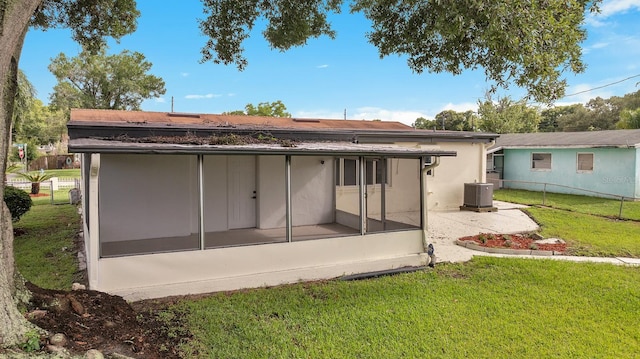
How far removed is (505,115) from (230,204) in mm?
32101

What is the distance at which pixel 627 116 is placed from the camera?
80.7 feet

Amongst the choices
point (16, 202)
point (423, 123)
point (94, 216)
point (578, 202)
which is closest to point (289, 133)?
point (94, 216)

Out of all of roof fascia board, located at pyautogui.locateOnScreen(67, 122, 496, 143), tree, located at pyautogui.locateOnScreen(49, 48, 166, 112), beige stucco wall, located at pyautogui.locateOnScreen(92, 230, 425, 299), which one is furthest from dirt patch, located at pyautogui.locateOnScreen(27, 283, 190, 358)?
tree, located at pyautogui.locateOnScreen(49, 48, 166, 112)

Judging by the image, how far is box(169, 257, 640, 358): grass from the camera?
428 cm

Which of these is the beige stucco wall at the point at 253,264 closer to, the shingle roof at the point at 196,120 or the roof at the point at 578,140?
the shingle roof at the point at 196,120

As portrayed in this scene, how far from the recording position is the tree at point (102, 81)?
117 ft

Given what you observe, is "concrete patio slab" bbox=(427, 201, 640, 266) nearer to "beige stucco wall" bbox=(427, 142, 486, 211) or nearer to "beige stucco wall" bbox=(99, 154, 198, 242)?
"beige stucco wall" bbox=(427, 142, 486, 211)

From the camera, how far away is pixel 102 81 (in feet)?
119

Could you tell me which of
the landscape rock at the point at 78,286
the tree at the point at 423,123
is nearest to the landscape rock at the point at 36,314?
the landscape rock at the point at 78,286

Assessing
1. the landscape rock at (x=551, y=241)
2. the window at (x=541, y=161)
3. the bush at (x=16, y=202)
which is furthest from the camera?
the window at (x=541, y=161)

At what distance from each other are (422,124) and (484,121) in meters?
21.6

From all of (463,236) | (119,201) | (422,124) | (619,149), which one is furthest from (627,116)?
(422,124)

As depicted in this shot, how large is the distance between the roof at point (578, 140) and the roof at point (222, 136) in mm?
6207

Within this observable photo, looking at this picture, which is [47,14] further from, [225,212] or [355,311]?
[355,311]
